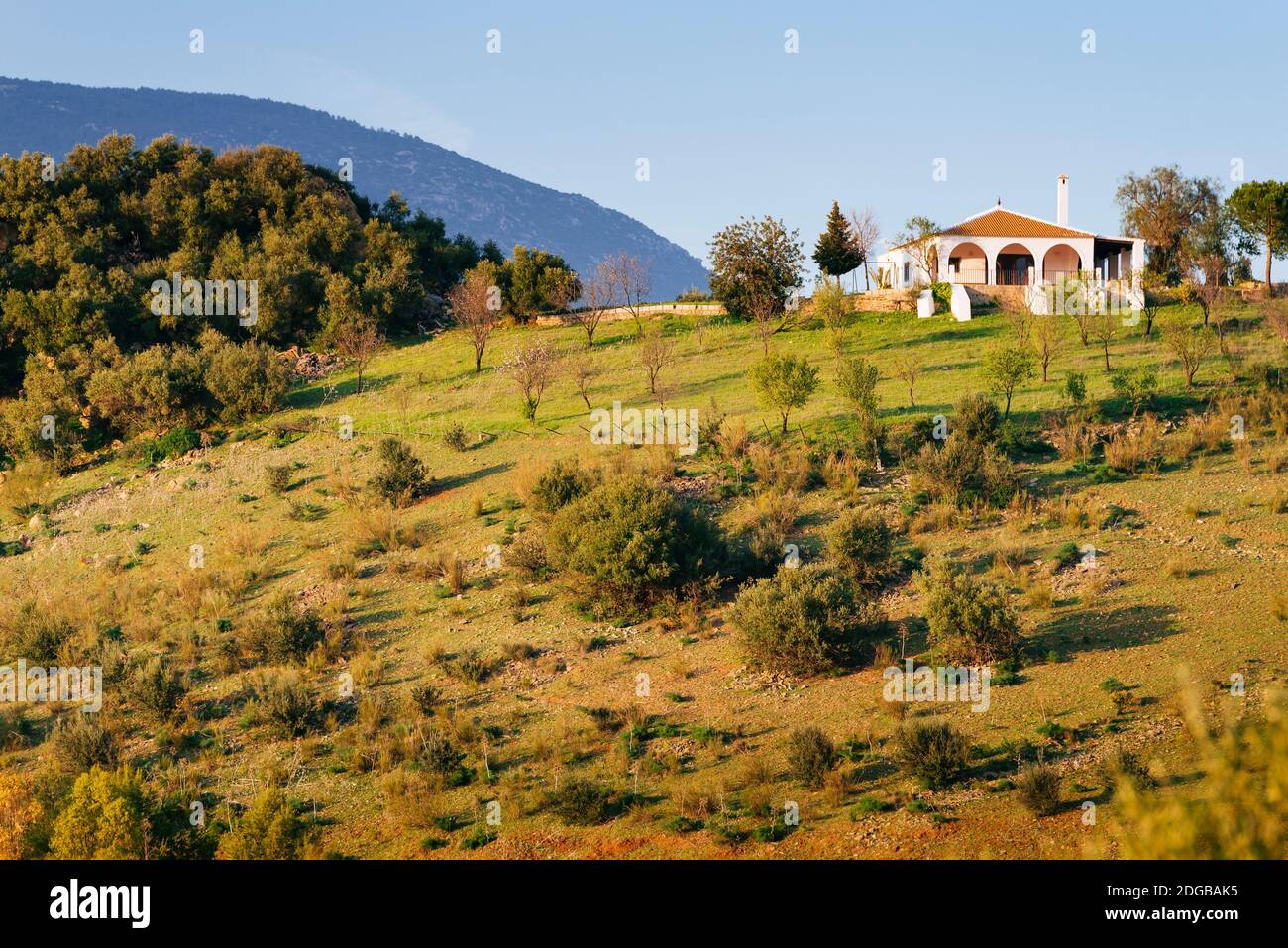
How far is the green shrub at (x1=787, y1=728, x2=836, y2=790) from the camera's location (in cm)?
1745

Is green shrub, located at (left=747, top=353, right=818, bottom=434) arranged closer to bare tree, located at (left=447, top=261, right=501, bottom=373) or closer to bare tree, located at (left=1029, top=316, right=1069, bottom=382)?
bare tree, located at (left=1029, top=316, right=1069, bottom=382)

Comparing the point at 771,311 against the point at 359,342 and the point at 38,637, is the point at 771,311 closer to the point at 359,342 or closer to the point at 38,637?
the point at 359,342

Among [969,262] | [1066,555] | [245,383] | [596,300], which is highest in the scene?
[969,262]

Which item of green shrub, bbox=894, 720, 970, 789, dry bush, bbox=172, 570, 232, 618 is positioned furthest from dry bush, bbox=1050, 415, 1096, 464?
dry bush, bbox=172, 570, 232, 618

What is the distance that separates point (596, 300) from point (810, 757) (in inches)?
1411

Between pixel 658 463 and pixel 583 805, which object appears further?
pixel 658 463

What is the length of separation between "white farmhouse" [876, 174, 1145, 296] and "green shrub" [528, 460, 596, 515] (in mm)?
28076

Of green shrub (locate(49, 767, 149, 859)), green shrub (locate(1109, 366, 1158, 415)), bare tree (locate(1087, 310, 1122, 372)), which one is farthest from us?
bare tree (locate(1087, 310, 1122, 372))

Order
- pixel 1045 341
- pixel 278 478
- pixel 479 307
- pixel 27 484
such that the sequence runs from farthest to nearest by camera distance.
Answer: pixel 479 307 → pixel 27 484 → pixel 1045 341 → pixel 278 478

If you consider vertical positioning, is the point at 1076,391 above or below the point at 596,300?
below

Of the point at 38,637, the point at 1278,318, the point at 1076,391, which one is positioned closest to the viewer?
the point at 38,637

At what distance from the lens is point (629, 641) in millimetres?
23531

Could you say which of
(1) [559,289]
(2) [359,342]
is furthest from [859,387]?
(1) [559,289]
